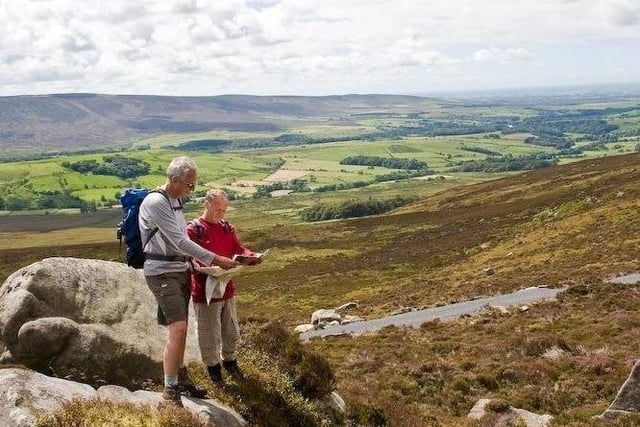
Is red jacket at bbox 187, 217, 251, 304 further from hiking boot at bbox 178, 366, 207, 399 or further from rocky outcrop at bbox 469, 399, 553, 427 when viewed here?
rocky outcrop at bbox 469, 399, 553, 427

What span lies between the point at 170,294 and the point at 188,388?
195 centimetres

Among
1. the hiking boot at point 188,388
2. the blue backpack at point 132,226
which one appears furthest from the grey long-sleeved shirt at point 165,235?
the hiking boot at point 188,388

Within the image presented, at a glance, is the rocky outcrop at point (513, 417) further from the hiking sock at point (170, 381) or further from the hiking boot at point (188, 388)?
the hiking sock at point (170, 381)

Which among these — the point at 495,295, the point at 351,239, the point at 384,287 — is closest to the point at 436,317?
the point at 495,295

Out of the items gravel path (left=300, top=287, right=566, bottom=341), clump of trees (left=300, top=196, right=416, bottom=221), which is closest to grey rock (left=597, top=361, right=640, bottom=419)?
gravel path (left=300, top=287, right=566, bottom=341)

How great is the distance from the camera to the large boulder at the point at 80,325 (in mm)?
11562

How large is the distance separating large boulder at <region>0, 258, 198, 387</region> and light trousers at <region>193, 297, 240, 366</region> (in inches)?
50.1

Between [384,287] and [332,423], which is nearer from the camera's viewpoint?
[332,423]

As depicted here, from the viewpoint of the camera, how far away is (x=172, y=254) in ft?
34.2

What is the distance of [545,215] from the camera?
76.8m

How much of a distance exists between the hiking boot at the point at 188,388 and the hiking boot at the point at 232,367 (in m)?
1.25

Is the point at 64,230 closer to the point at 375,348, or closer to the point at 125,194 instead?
the point at 375,348

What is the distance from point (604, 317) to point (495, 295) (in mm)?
12545

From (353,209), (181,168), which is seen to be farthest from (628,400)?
(353,209)
